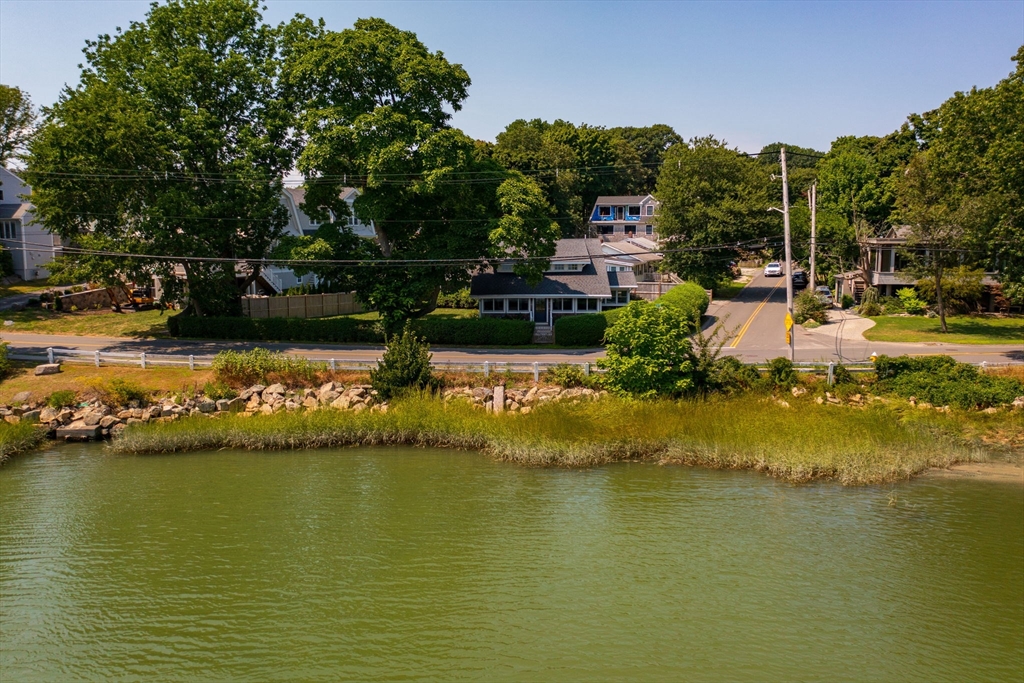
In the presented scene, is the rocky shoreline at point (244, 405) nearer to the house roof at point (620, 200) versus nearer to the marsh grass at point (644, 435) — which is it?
the marsh grass at point (644, 435)

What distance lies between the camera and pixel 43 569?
16.3 m

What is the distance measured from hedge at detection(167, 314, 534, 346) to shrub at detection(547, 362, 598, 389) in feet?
25.3

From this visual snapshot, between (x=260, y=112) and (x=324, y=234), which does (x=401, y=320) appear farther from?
(x=260, y=112)

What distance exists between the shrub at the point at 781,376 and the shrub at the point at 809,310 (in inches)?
649

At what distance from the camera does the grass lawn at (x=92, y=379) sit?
29328 millimetres

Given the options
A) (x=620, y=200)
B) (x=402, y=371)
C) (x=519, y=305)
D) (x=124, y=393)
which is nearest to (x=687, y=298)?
(x=519, y=305)

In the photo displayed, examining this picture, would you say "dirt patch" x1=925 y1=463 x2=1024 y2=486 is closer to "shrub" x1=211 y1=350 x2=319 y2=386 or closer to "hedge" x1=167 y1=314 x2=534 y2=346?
"hedge" x1=167 y1=314 x2=534 y2=346

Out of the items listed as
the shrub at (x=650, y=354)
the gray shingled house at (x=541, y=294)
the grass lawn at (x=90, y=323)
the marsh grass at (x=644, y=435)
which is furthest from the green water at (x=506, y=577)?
the gray shingled house at (x=541, y=294)

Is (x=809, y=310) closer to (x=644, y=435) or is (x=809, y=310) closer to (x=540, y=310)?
(x=540, y=310)

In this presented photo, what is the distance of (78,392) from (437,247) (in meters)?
16.4

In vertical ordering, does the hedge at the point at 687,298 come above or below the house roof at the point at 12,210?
below

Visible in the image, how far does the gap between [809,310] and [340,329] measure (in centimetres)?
2651

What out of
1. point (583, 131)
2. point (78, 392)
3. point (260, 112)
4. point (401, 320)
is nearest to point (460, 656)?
point (78, 392)

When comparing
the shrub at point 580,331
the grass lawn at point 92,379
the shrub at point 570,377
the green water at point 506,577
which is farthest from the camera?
the shrub at point 580,331
